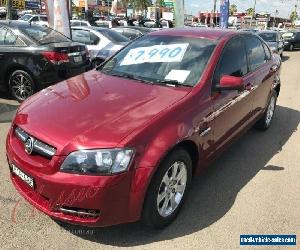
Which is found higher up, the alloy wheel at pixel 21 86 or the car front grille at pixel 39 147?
the car front grille at pixel 39 147

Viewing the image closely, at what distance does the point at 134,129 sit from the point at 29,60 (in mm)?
4974

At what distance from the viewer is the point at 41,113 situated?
3.66 metres

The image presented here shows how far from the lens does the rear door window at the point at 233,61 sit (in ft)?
14.5

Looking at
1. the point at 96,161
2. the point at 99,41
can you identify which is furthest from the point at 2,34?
the point at 96,161

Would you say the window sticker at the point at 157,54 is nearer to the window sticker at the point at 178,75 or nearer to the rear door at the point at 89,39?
the window sticker at the point at 178,75

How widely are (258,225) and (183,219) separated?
72 cm

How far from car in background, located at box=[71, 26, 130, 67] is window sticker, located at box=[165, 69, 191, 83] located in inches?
277

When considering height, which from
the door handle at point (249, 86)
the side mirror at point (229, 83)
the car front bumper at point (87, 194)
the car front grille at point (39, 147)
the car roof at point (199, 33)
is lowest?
the car front bumper at point (87, 194)

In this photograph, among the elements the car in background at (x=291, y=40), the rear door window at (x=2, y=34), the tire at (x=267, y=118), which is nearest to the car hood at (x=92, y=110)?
the tire at (x=267, y=118)

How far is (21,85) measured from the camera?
7.69 metres

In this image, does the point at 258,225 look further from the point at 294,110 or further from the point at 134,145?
the point at 294,110

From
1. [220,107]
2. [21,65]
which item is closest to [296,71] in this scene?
[21,65]

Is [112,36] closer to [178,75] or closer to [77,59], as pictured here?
[77,59]

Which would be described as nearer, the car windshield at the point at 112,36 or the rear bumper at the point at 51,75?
the rear bumper at the point at 51,75
